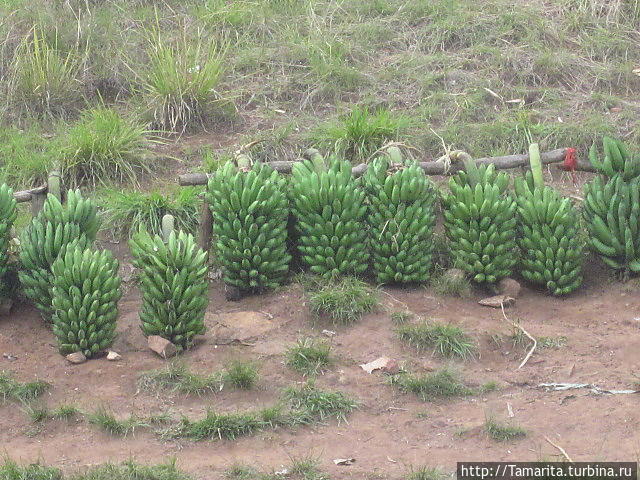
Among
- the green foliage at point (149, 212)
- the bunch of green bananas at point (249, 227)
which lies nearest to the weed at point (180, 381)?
the bunch of green bananas at point (249, 227)

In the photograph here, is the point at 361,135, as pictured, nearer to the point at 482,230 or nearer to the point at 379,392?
the point at 482,230

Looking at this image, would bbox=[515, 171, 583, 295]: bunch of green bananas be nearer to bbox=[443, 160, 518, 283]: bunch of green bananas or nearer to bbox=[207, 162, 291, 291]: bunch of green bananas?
bbox=[443, 160, 518, 283]: bunch of green bananas

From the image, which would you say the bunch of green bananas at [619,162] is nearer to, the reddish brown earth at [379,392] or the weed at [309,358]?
the reddish brown earth at [379,392]

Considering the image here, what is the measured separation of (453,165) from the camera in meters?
8.62


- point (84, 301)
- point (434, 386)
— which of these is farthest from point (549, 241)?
point (84, 301)

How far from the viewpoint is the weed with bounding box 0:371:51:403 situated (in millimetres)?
6695

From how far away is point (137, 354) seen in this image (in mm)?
7348

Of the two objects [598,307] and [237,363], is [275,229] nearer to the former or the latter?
[237,363]

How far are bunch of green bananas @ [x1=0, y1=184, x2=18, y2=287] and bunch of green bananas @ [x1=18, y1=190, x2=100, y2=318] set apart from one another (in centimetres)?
14

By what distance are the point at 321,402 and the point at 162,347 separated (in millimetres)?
1228

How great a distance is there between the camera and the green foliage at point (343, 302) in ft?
24.9

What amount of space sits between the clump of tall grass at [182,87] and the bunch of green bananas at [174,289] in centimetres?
294

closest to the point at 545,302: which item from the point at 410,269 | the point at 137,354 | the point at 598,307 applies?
the point at 598,307

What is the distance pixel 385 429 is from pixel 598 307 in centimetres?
230
